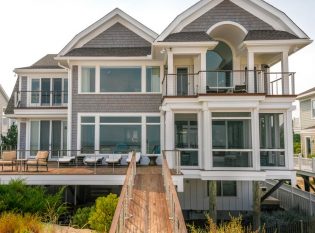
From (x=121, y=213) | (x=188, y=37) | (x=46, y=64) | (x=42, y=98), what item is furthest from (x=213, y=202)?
(x=46, y=64)

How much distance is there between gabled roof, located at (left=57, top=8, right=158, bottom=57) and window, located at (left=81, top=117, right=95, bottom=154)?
14.5 ft

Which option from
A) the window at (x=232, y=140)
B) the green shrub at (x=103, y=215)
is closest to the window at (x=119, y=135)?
the window at (x=232, y=140)

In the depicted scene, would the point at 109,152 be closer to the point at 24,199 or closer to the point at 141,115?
the point at 141,115

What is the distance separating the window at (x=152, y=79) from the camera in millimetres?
17312

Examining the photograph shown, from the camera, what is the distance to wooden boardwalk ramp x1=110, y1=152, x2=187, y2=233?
729 cm

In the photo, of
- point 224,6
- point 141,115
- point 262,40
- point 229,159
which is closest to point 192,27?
Answer: point 224,6

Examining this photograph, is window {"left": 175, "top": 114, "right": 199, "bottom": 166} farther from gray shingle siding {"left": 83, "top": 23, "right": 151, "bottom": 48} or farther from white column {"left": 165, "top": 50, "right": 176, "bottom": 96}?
gray shingle siding {"left": 83, "top": 23, "right": 151, "bottom": 48}

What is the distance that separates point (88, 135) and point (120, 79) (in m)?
3.65

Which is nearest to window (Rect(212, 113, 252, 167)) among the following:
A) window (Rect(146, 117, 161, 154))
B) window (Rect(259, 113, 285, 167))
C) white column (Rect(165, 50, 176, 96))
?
window (Rect(259, 113, 285, 167))

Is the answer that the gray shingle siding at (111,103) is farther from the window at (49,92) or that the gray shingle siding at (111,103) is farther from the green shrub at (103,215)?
the green shrub at (103,215)

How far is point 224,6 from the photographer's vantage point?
15.3 meters

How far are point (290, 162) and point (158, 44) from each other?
8144 millimetres

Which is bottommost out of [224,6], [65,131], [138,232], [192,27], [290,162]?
[138,232]

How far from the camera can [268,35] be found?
570 inches
